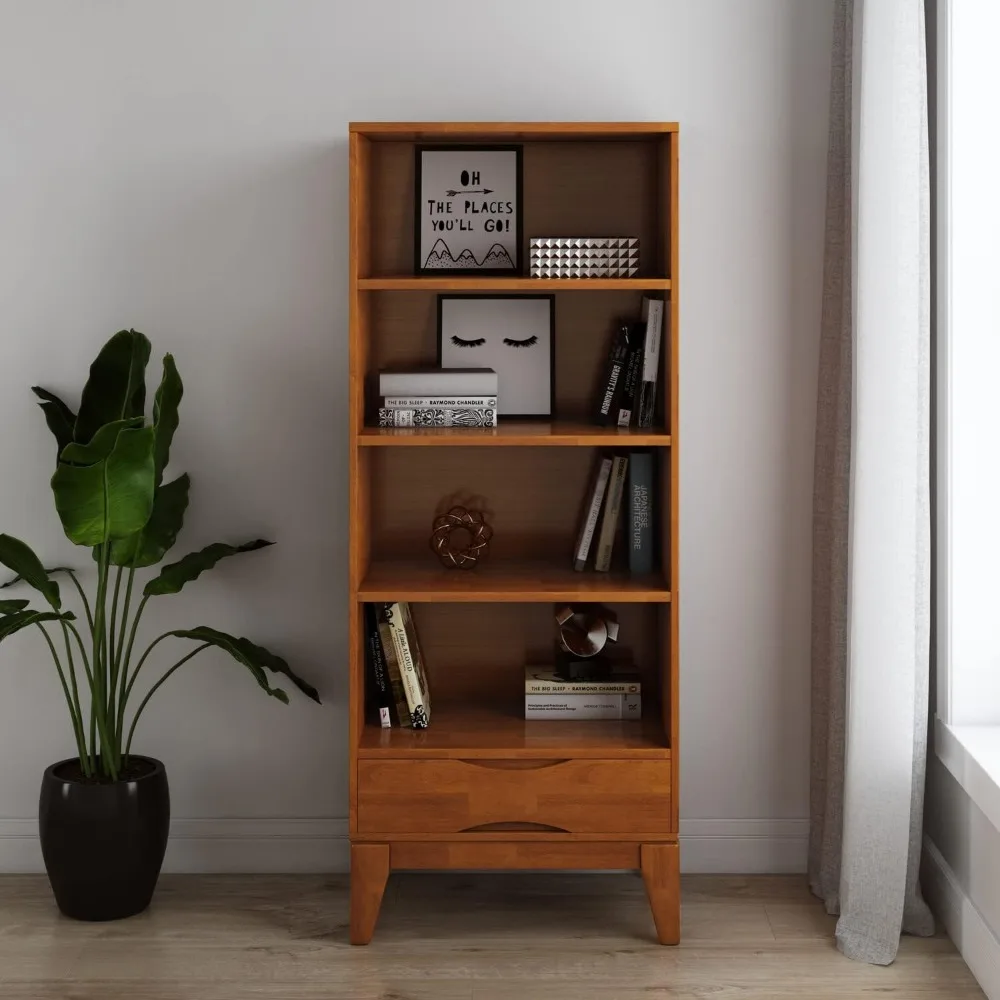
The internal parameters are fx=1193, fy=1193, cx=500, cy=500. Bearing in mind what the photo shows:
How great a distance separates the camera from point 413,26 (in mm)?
2732

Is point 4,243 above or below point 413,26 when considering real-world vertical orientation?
below

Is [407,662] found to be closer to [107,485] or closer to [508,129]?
[107,485]

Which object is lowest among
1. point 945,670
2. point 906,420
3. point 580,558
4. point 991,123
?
point 945,670

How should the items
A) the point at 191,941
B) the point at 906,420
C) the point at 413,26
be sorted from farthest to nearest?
the point at 413,26
the point at 191,941
the point at 906,420

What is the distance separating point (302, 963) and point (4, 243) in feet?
5.74

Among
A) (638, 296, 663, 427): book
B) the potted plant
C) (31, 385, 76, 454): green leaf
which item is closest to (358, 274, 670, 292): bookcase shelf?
(638, 296, 663, 427): book

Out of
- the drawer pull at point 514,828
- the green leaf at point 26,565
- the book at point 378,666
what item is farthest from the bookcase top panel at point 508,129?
the drawer pull at point 514,828

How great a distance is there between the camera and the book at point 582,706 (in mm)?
2662

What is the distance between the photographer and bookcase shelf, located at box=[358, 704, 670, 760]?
8.12 feet

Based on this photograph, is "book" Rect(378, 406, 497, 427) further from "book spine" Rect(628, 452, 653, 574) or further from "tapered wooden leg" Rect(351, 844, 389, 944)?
"tapered wooden leg" Rect(351, 844, 389, 944)

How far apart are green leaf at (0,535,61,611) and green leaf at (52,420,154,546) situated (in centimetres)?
17

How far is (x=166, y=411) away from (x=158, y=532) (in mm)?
279

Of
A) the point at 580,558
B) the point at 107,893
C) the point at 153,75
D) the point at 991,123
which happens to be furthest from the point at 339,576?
the point at 991,123

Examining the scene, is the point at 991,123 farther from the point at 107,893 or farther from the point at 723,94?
the point at 107,893
